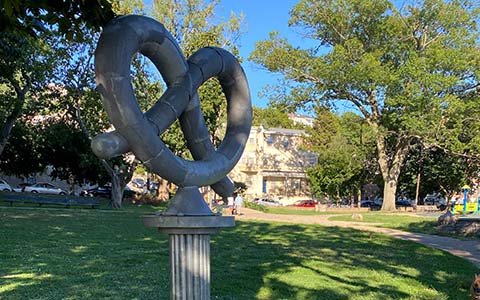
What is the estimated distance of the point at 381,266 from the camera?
33.9 feet

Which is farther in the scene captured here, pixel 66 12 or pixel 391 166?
pixel 391 166

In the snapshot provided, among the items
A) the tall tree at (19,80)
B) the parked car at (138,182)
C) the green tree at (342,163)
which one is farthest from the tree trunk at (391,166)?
the parked car at (138,182)

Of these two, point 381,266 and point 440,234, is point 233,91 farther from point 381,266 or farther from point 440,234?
point 440,234

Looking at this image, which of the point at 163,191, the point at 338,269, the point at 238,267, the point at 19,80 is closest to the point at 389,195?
the point at 163,191

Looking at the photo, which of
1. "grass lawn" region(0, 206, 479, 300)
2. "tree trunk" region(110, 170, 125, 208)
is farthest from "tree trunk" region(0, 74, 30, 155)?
"grass lawn" region(0, 206, 479, 300)

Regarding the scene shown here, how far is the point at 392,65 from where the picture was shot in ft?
113

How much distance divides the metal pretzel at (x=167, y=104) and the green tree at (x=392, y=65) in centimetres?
2789

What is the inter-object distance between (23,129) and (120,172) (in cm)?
1165

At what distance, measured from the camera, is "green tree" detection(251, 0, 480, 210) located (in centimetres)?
3086

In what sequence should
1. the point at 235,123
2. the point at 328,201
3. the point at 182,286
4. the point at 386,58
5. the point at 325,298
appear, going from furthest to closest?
the point at 328,201
the point at 386,58
the point at 325,298
the point at 235,123
the point at 182,286

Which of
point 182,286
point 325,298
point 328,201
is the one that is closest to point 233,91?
point 182,286

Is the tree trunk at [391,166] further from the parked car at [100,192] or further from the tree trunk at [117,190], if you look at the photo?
the parked car at [100,192]

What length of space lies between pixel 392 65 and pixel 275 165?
24.8 meters

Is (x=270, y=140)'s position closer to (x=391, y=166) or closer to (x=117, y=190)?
A: (x=391, y=166)
